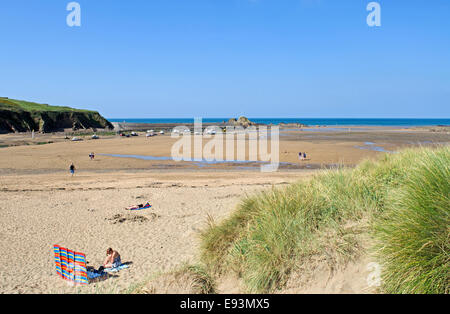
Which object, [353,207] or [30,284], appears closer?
[353,207]

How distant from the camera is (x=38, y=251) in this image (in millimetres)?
9250

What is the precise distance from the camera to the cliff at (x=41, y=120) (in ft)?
196

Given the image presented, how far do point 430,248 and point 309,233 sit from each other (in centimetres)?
167

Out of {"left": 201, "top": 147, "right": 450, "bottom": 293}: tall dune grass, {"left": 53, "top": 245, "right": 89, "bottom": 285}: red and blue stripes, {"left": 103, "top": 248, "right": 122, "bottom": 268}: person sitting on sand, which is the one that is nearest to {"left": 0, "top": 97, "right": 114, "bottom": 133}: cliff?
{"left": 53, "top": 245, "right": 89, "bottom": 285}: red and blue stripes

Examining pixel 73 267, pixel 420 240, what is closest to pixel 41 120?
pixel 73 267

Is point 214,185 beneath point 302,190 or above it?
beneath

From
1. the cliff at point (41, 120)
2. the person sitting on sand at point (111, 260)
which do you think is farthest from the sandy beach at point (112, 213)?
the cliff at point (41, 120)

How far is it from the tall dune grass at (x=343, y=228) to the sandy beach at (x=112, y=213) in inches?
57.7

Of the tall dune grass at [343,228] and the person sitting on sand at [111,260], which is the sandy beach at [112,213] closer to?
the person sitting on sand at [111,260]

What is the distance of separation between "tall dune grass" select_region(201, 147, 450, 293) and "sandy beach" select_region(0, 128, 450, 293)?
4.80 ft

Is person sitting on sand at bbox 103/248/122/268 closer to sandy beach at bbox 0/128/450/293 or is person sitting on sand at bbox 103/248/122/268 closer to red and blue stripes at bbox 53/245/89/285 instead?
sandy beach at bbox 0/128/450/293

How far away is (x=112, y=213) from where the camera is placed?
12.9 metres
